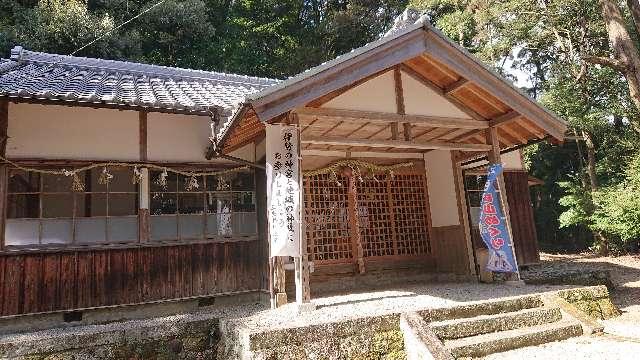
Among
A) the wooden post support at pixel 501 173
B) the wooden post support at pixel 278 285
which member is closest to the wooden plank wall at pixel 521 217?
the wooden post support at pixel 501 173

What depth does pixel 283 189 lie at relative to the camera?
23.0ft

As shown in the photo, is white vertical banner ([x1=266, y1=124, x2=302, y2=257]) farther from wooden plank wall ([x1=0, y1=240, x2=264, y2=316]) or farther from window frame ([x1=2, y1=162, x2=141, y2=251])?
window frame ([x1=2, y1=162, x2=141, y2=251])

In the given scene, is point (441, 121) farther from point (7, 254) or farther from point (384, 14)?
point (384, 14)

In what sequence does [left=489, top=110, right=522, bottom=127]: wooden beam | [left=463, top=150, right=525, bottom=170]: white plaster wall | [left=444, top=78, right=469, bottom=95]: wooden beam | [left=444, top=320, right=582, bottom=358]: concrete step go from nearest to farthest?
[left=444, top=320, right=582, bottom=358]: concrete step
[left=444, top=78, right=469, bottom=95]: wooden beam
[left=489, top=110, right=522, bottom=127]: wooden beam
[left=463, top=150, right=525, bottom=170]: white plaster wall

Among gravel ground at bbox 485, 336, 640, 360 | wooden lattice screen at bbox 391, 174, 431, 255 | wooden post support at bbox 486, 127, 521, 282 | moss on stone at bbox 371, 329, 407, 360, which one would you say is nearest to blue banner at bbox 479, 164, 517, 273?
wooden post support at bbox 486, 127, 521, 282

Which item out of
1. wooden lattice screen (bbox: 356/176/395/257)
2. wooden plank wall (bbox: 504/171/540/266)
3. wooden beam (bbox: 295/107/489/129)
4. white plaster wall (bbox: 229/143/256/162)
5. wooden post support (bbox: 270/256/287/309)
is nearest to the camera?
wooden post support (bbox: 270/256/287/309)

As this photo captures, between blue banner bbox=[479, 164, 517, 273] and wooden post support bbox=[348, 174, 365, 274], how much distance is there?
2974mm

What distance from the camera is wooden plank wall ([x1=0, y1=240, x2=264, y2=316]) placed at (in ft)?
24.6

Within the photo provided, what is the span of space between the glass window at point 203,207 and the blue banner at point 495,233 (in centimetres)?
499

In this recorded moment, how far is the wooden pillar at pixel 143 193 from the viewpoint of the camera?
8469 mm

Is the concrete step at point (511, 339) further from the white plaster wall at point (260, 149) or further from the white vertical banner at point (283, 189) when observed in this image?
the white plaster wall at point (260, 149)

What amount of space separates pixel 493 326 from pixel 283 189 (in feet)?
12.9

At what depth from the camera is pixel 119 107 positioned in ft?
25.8

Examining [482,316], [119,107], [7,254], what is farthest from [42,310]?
[482,316]
